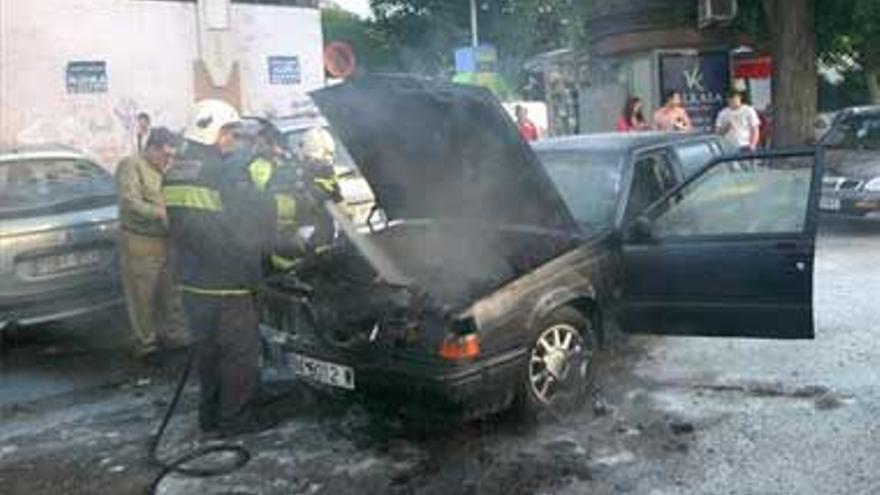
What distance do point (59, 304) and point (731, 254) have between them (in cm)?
456

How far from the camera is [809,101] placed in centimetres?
1577

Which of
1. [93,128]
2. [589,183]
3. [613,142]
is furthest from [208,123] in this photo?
[93,128]

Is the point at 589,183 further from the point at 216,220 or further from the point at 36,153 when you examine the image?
the point at 36,153

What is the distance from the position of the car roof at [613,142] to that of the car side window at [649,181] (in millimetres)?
100

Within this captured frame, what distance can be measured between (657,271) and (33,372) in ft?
14.3

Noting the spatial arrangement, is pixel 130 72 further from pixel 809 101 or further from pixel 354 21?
pixel 354 21

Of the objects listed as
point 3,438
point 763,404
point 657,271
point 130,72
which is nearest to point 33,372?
point 3,438

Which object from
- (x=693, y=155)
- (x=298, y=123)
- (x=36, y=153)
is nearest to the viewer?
(x=693, y=155)

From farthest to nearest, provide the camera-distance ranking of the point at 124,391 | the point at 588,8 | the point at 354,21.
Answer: the point at 354,21, the point at 588,8, the point at 124,391

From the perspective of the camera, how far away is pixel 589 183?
675 cm

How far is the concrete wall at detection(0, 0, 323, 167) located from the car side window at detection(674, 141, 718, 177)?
415 inches

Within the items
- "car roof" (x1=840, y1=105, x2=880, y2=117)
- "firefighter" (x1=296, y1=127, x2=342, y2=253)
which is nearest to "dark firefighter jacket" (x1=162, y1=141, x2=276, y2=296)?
"firefighter" (x1=296, y1=127, x2=342, y2=253)

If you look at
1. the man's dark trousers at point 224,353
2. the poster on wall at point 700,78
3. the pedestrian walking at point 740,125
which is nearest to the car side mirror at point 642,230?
the man's dark trousers at point 224,353

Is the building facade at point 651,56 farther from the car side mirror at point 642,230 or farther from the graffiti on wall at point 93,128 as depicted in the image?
the car side mirror at point 642,230
